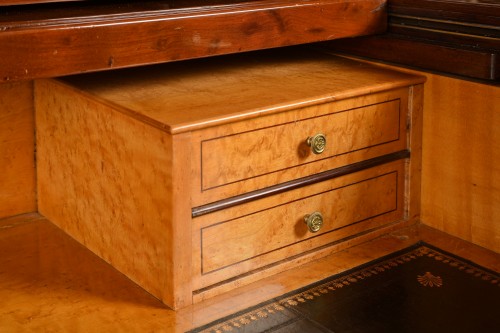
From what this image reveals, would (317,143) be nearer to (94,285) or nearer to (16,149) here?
(94,285)

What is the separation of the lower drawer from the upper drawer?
0.06 metres

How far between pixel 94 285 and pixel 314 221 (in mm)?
640

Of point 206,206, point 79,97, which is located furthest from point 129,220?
point 79,97

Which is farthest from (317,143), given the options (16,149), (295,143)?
(16,149)

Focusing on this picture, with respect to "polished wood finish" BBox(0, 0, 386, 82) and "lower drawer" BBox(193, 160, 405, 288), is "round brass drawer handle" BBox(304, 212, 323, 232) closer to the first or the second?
"lower drawer" BBox(193, 160, 405, 288)

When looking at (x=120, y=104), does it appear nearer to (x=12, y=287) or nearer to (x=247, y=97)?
(x=247, y=97)

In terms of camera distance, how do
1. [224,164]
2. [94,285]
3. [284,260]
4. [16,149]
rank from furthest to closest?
[16,149]
[284,260]
[94,285]
[224,164]

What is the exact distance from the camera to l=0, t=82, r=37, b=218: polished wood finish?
2.59m

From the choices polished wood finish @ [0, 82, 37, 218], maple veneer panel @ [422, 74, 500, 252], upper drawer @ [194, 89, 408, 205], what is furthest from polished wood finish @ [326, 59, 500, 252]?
polished wood finish @ [0, 82, 37, 218]

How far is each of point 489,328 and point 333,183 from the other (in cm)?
61

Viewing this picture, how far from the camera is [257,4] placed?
2389 millimetres

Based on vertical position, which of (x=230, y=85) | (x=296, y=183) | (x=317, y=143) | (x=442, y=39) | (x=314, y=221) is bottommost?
(x=314, y=221)

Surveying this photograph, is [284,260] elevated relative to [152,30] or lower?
lower

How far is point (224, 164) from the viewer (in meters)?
2.14
